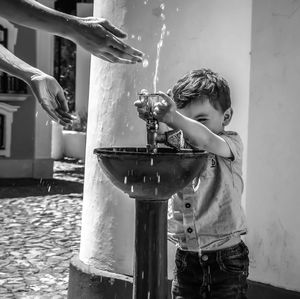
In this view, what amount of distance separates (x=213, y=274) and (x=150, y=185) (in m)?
0.64

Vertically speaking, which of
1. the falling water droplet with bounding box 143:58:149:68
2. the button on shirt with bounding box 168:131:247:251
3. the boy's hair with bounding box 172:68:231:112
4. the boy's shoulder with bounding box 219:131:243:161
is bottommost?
the button on shirt with bounding box 168:131:247:251

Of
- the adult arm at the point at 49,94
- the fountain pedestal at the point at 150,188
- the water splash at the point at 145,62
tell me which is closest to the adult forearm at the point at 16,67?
the adult arm at the point at 49,94

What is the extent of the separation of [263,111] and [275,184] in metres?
0.42

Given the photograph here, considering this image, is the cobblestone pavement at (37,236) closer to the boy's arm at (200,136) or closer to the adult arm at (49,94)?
the boy's arm at (200,136)

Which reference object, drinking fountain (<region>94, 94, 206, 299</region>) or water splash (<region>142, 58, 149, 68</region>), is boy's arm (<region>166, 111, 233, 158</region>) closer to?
drinking fountain (<region>94, 94, 206, 299</region>)

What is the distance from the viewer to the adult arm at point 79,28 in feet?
7.12

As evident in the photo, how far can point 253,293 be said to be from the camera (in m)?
3.97

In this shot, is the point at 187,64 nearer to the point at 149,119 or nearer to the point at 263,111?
the point at 263,111

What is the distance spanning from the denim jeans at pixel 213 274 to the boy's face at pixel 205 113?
54cm

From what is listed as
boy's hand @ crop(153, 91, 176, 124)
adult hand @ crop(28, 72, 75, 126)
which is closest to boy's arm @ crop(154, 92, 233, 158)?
boy's hand @ crop(153, 91, 176, 124)

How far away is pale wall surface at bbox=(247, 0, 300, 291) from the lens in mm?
3846

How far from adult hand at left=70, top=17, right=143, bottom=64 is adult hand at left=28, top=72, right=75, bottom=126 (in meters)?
0.32

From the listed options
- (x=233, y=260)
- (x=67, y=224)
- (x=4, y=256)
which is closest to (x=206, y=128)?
(x=233, y=260)

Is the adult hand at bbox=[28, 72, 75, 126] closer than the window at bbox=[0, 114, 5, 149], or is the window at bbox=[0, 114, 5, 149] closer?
the adult hand at bbox=[28, 72, 75, 126]
